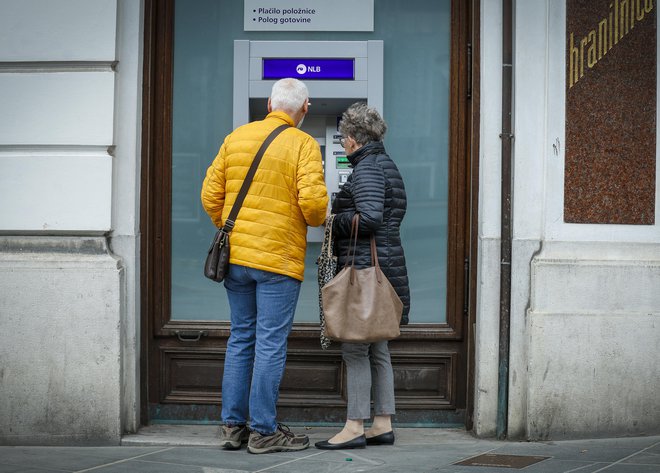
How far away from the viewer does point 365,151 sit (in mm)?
5027

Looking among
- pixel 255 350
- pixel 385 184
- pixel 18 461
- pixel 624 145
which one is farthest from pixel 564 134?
pixel 18 461

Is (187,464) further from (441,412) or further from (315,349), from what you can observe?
(441,412)

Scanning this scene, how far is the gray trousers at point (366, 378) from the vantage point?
16.6 ft

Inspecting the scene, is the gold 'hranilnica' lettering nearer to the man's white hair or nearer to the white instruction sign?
the white instruction sign

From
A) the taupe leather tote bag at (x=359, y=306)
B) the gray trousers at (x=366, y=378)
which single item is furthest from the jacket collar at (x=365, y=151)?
the gray trousers at (x=366, y=378)

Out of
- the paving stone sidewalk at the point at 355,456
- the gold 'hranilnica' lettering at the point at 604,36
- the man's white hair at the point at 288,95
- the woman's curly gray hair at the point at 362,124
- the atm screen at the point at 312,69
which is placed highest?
the gold 'hranilnica' lettering at the point at 604,36

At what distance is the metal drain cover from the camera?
473cm

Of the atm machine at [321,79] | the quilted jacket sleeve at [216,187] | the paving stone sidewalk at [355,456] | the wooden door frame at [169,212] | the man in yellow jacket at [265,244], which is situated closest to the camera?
the paving stone sidewalk at [355,456]

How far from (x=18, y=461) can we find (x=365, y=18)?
3258 mm

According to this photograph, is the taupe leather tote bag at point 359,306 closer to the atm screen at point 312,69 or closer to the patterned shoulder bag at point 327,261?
the patterned shoulder bag at point 327,261

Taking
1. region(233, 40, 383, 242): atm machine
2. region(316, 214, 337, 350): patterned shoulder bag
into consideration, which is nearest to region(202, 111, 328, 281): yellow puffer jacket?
region(316, 214, 337, 350): patterned shoulder bag

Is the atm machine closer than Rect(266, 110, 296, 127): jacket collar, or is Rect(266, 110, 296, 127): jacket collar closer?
Rect(266, 110, 296, 127): jacket collar

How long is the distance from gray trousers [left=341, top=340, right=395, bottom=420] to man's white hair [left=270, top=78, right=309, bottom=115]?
1332 mm

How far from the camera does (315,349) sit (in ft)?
18.8
